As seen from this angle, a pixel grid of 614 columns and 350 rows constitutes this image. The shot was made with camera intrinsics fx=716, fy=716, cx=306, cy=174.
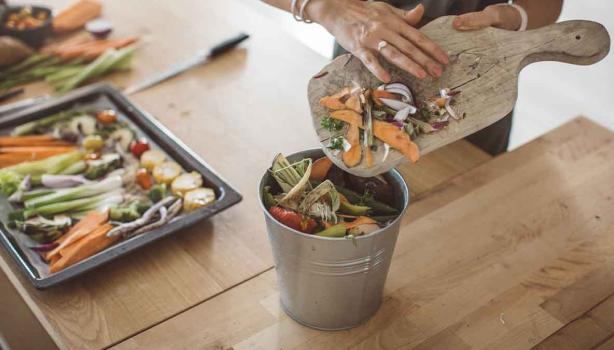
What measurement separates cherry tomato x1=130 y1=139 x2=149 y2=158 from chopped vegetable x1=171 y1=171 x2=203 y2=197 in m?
0.16

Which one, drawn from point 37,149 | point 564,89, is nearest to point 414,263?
point 37,149

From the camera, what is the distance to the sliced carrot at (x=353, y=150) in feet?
3.94

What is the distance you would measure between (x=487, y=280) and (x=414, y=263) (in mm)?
144

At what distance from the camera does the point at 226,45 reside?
213cm

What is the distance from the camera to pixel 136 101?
1940 millimetres

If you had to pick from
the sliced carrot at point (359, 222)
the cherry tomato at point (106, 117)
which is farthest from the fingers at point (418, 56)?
the cherry tomato at point (106, 117)

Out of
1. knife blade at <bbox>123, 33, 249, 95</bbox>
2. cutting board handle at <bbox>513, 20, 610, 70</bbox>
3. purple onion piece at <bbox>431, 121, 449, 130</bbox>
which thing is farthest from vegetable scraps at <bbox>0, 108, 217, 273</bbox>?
cutting board handle at <bbox>513, 20, 610, 70</bbox>

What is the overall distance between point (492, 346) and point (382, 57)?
57 cm

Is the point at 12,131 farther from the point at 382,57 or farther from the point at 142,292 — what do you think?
the point at 382,57

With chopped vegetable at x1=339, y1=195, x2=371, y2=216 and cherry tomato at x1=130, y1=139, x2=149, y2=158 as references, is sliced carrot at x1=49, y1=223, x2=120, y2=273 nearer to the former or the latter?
cherry tomato at x1=130, y1=139, x2=149, y2=158

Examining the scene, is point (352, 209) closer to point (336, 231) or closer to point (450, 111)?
point (336, 231)

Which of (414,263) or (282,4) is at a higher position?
(282,4)

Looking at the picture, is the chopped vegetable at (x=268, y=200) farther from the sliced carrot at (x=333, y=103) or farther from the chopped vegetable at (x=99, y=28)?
the chopped vegetable at (x=99, y=28)

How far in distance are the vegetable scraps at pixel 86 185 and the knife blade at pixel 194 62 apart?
160 mm
